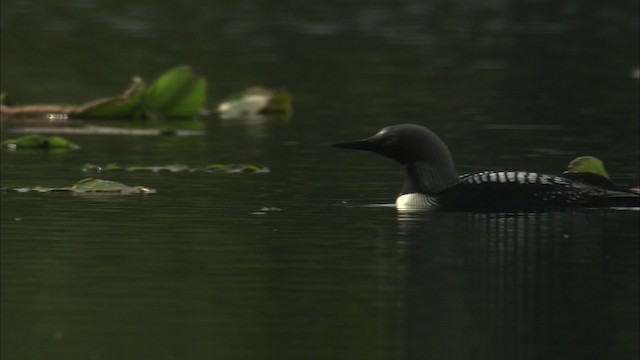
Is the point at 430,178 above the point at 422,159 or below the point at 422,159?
below

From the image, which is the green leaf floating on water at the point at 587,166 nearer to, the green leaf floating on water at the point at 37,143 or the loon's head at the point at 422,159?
the loon's head at the point at 422,159

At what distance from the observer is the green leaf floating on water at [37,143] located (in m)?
16.9

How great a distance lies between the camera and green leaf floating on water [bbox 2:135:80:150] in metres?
16.9

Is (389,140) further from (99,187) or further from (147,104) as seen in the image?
(147,104)

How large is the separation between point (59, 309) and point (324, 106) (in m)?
12.6

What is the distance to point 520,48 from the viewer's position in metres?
31.3

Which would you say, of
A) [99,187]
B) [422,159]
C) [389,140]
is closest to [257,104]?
[99,187]

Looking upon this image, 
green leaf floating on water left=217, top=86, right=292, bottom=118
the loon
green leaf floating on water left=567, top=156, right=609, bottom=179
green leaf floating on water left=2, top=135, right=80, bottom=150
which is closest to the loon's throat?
the loon

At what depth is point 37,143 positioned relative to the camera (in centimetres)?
1697

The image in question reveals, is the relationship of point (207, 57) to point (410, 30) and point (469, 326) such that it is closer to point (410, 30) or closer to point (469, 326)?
point (410, 30)

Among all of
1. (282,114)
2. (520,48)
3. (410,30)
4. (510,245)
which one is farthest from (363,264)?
(410,30)

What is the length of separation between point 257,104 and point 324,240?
375 inches

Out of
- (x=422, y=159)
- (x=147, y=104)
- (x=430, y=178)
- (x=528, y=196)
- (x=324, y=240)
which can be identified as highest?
(x=147, y=104)

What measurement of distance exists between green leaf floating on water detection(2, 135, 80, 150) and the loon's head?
14.7 ft
